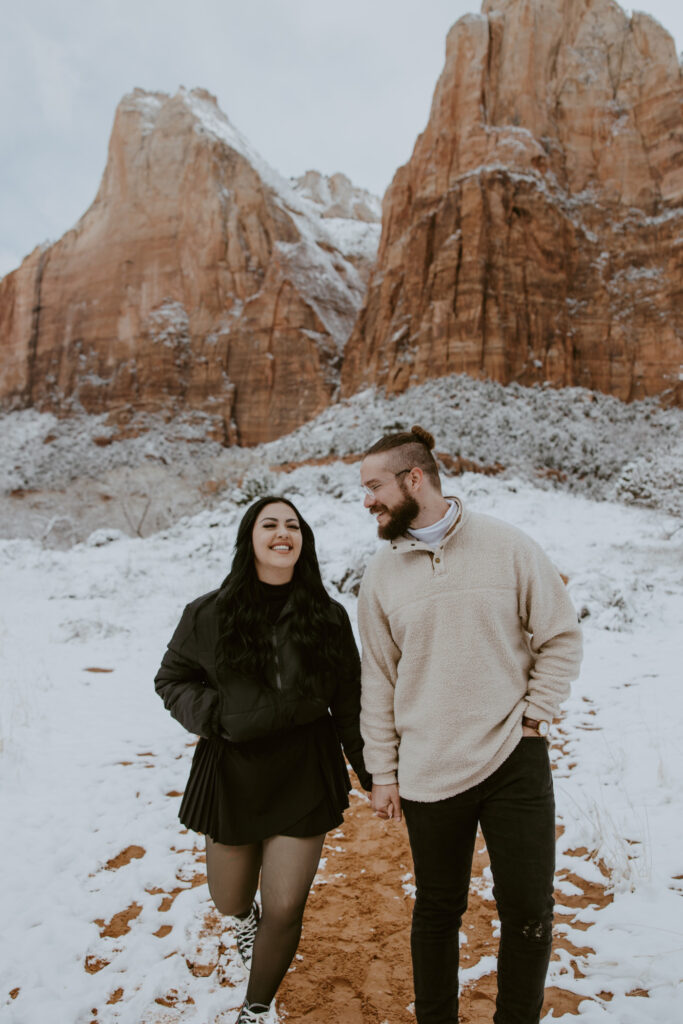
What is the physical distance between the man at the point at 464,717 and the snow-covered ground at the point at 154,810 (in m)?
0.80

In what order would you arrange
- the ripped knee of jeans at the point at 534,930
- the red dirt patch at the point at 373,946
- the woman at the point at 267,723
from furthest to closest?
1. the red dirt patch at the point at 373,946
2. the woman at the point at 267,723
3. the ripped knee of jeans at the point at 534,930

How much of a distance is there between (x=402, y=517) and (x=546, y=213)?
99.6 feet

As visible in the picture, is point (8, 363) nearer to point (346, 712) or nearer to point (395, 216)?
point (395, 216)

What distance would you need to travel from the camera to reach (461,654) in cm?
183

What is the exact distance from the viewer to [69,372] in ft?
141

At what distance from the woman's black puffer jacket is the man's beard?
44cm

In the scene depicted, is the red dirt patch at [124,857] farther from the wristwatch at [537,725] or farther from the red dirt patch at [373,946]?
the wristwatch at [537,725]

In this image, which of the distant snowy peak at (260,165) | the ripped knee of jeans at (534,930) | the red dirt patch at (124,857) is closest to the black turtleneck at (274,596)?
the ripped knee of jeans at (534,930)

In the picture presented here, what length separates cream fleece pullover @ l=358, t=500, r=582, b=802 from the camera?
71.5 inches

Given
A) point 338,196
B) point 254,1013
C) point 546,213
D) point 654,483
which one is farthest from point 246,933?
point 338,196

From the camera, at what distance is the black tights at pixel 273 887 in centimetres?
198

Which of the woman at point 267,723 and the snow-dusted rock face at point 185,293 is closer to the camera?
the woman at point 267,723

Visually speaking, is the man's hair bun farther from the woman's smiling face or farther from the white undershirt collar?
the woman's smiling face

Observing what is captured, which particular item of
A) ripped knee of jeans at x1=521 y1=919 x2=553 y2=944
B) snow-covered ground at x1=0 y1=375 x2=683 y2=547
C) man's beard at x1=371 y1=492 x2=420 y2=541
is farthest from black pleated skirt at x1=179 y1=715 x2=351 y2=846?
snow-covered ground at x1=0 y1=375 x2=683 y2=547
